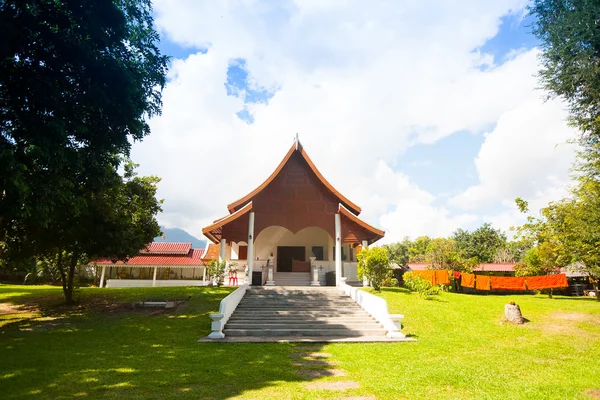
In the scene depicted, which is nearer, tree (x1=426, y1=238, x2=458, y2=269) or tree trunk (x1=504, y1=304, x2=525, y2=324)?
tree trunk (x1=504, y1=304, x2=525, y2=324)

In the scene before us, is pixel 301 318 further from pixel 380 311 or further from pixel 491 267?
pixel 491 267

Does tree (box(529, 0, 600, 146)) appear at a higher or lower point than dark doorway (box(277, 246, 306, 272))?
higher

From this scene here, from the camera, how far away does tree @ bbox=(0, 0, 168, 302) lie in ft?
28.5

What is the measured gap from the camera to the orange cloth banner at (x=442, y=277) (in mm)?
21562

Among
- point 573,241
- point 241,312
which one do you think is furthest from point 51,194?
point 573,241

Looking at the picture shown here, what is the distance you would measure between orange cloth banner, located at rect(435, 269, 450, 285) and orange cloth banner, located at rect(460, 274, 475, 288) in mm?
1116

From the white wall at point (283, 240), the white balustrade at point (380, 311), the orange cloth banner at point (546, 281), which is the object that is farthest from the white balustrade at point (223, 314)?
the orange cloth banner at point (546, 281)

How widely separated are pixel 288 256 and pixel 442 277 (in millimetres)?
9733

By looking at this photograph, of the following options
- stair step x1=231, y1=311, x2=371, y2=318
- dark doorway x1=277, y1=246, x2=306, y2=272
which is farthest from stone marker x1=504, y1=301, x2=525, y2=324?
dark doorway x1=277, y1=246, x2=306, y2=272

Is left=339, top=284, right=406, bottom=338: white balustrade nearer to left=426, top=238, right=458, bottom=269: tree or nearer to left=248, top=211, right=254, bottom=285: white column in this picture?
left=248, top=211, right=254, bottom=285: white column

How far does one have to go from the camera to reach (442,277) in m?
21.7

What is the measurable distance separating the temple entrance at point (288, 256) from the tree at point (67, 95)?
12.0m

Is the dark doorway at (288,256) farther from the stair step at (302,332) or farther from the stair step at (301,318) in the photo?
the stair step at (302,332)

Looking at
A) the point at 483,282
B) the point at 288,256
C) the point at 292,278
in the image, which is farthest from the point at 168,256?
the point at 483,282
